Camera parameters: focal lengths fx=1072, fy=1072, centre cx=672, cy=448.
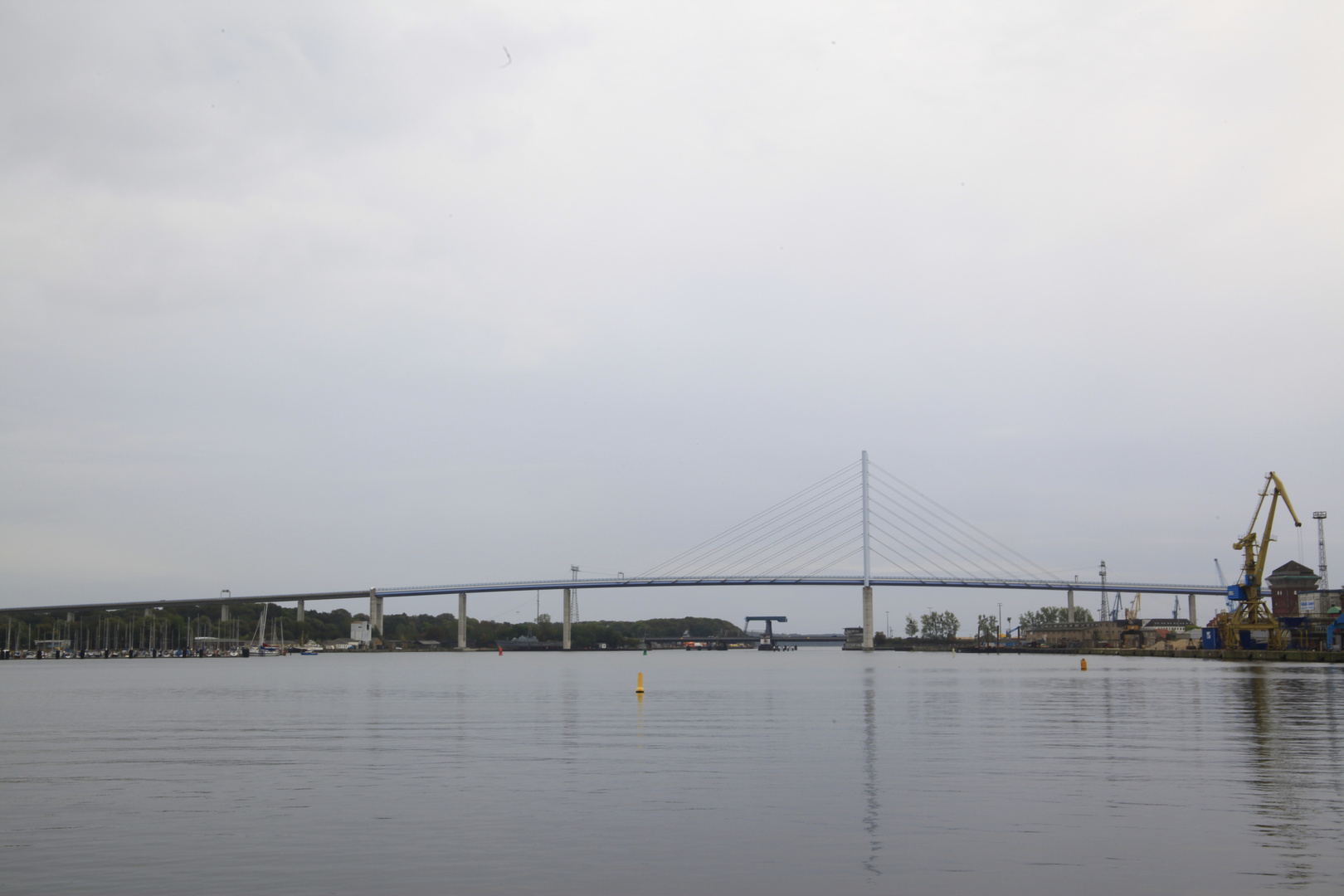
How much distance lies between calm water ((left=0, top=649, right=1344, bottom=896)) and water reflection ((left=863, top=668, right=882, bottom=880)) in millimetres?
109

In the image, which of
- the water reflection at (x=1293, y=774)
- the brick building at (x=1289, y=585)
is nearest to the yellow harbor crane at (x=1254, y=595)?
the brick building at (x=1289, y=585)

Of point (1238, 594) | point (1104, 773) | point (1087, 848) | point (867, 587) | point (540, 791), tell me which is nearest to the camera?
point (1087, 848)

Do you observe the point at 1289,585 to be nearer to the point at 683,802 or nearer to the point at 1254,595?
the point at 1254,595

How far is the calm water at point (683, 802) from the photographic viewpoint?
504 inches

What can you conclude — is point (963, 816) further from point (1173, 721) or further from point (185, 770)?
point (1173, 721)

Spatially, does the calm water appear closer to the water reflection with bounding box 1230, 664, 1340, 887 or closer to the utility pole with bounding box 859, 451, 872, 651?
the water reflection with bounding box 1230, 664, 1340, 887

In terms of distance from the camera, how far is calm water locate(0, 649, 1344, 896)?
12.8m

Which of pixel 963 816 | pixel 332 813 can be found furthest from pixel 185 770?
pixel 963 816

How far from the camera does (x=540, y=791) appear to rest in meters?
19.3

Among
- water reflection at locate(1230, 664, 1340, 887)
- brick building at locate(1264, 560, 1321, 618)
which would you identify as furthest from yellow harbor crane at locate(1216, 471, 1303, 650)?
water reflection at locate(1230, 664, 1340, 887)

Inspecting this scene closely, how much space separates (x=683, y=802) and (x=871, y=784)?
13.2 feet

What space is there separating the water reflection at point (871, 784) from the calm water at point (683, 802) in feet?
0.36

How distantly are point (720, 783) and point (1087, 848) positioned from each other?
787 cm

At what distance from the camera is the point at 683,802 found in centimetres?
1803
